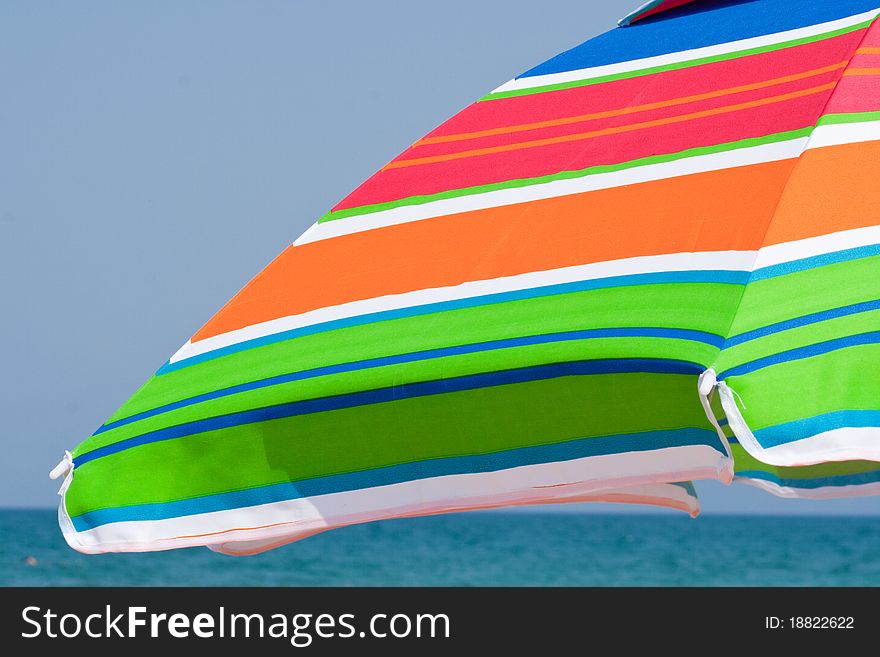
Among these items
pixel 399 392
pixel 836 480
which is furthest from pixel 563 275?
pixel 836 480

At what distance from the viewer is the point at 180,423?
5.90 feet

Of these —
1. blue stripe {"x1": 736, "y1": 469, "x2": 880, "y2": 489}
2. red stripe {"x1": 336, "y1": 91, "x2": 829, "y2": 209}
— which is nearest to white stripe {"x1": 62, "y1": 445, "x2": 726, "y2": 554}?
blue stripe {"x1": 736, "y1": 469, "x2": 880, "y2": 489}

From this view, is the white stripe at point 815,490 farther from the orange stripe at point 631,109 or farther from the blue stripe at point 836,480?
the orange stripe at point 631,109

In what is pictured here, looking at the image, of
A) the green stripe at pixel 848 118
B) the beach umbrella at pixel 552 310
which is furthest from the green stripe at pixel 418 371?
the green stripe at pixel 848 118

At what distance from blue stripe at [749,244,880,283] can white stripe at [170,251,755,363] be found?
0.03m

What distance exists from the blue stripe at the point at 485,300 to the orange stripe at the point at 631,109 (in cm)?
37

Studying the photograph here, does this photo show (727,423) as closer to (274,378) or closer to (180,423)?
(274,378)

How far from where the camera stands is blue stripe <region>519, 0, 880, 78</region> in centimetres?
185

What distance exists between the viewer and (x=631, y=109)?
1.86m

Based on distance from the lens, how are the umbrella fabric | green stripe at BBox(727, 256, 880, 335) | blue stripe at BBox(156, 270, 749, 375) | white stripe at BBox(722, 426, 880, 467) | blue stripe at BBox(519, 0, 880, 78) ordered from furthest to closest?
the umbrella fabric, blue stripe at BBox(519, 0, 880, 78), blue stripe at BBox(156, 270, 749, 375), green stripe at BBox(727, 256, 880, 335), white stripe at BBox(722, 426, 880, 467)

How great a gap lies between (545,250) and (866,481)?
2.57 feet

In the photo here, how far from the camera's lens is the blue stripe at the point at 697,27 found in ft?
6.06

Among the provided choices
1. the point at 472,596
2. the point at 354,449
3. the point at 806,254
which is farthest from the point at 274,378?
the point at 472,596

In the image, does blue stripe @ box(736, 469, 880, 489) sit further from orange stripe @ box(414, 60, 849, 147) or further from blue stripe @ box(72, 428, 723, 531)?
orange stripe @ box(414, 60, 849, 147)
